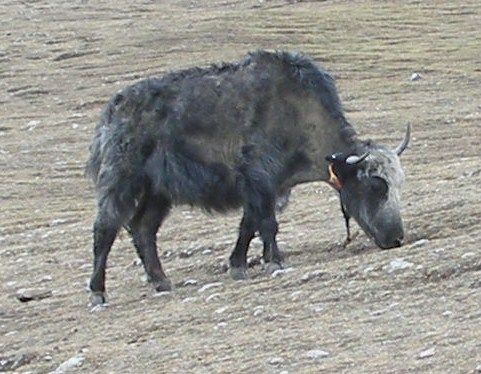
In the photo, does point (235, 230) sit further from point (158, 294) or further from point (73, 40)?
point (73, 40)

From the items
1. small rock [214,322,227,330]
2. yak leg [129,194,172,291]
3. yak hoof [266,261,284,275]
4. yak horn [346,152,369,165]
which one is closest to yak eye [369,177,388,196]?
yak horn [346,152,369,165]

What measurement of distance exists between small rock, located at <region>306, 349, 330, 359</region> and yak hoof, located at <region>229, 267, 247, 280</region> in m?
3.64

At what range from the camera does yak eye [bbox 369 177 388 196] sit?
44.7 ft

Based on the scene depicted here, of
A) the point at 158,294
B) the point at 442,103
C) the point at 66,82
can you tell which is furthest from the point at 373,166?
the point at 66,82

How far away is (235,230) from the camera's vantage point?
1672cm

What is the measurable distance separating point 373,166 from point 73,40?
36204 mm

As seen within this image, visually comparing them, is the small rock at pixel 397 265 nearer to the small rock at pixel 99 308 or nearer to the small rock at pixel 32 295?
the small rock at pixel 99 308

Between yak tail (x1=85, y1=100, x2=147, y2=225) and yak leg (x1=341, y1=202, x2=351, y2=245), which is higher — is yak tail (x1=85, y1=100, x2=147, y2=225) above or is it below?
above

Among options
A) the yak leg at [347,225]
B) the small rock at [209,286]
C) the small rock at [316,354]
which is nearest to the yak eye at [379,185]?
the yak leg at [347,225]

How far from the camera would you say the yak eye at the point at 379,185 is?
13.6m

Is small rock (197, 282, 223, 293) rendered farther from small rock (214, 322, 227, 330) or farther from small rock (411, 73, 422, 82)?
small rock (411, 73, 422, 82)

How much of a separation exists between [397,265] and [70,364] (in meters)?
2.86

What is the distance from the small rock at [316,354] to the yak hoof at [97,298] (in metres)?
4.03

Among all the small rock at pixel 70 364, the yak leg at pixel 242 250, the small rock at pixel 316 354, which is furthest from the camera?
the yak leg at pixel 242 250
